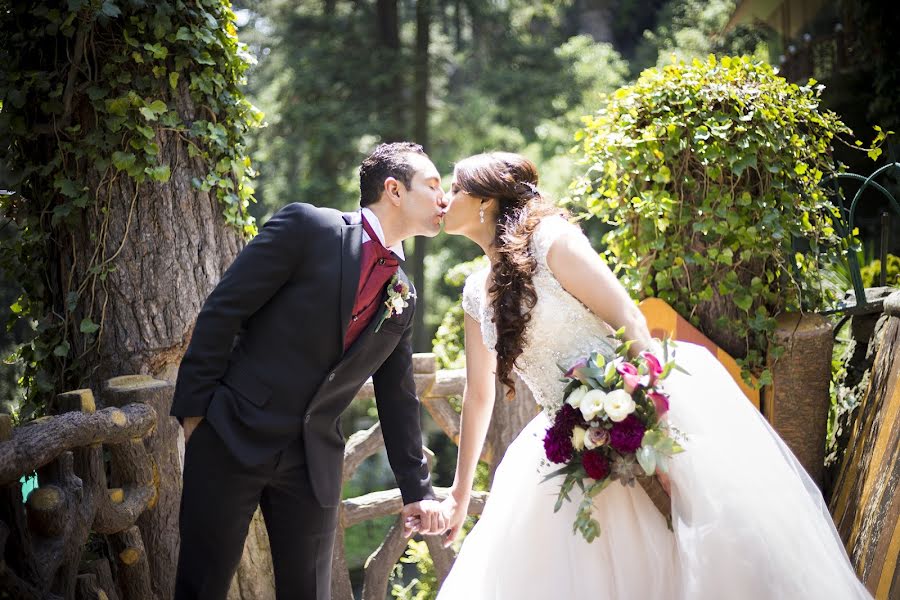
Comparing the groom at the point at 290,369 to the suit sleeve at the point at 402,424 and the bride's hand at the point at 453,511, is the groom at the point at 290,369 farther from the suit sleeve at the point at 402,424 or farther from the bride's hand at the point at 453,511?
the bride's hand at the point at 453,511

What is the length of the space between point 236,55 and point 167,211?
746 mm

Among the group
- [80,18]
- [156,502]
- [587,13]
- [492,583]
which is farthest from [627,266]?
[587,13]

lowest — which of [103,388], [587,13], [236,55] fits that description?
[103,388]

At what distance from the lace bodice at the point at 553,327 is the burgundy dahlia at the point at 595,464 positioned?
37cm

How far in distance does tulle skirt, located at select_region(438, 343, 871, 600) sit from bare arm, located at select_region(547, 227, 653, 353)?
27 cm

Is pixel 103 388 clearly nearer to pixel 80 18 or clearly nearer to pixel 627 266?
pixel 80 18

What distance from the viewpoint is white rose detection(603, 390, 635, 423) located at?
2332 mm

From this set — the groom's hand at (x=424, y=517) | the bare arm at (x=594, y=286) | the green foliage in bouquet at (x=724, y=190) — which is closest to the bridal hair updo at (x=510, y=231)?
the bare arm at (x=594, y=286)

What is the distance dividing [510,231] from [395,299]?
0.44m

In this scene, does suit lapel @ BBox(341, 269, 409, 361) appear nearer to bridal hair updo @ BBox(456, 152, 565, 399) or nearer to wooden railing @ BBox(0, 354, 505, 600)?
bridal hair updo @ BBox(456, 152, 565, 399)

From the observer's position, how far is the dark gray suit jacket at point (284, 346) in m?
2.59

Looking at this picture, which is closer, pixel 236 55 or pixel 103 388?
pixel 103 388

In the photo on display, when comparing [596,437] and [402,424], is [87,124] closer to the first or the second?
[402,424]

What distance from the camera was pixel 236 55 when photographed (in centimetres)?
370
